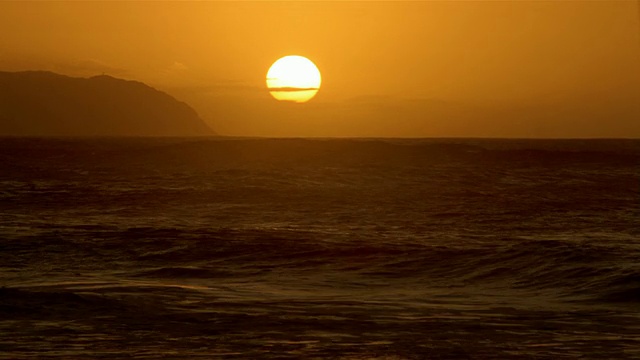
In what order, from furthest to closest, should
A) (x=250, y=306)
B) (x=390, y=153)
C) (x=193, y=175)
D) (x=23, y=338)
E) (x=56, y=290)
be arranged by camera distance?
(x=390, y=153) → (x=193, y=175) → (x=56, y=290) → (x=250, y=306) → (x=23, y=338)

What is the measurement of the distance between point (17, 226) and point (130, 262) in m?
6.42

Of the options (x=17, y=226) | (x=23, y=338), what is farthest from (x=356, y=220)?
(x=23, y=338)

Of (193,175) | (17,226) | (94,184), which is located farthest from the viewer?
(193,175)

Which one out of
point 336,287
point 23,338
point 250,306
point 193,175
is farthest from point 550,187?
point 23,338

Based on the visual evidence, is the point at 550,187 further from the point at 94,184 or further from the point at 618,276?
the point at 618,276

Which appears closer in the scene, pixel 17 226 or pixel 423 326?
pixel 423 326

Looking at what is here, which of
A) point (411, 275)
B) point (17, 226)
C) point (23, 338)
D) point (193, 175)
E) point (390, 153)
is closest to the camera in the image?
point (23, 338)

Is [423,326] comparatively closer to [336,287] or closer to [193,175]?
[336,287]

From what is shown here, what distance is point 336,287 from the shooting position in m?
14.5

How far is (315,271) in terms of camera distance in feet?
53.8

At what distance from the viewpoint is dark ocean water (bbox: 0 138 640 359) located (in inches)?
387

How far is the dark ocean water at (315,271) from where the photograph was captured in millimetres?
9820

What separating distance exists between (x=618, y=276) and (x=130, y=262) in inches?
329

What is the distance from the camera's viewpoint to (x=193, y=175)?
44500 mm
